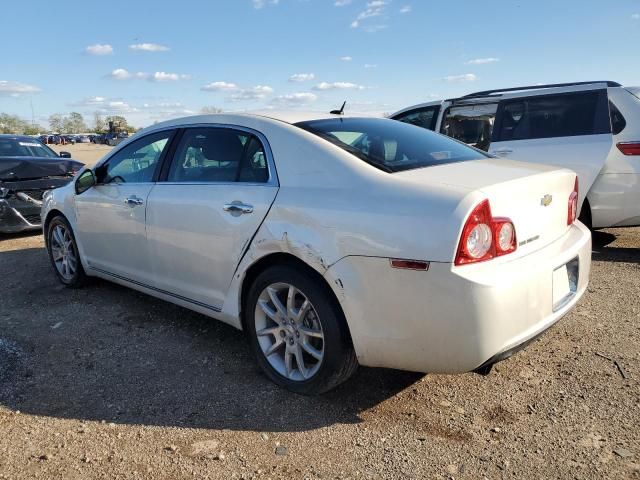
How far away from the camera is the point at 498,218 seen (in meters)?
2.39

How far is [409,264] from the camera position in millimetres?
2355

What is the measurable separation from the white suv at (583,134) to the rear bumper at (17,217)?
597 centimetres

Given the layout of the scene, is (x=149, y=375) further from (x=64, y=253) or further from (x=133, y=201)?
(x=64, y=253)

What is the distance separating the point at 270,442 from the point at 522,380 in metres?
1.48

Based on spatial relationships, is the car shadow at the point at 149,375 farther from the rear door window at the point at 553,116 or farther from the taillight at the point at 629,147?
the rear door window at the point at 553,116

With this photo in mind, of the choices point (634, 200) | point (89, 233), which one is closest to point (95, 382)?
point (89, 233)

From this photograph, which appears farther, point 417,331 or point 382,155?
point 382,155

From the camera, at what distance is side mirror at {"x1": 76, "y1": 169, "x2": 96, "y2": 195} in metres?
4.40

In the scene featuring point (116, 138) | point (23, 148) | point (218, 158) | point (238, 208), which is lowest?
point (238, 208)

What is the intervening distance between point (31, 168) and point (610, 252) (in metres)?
7.50

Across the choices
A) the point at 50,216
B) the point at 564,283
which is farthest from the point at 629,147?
the point at 50,216

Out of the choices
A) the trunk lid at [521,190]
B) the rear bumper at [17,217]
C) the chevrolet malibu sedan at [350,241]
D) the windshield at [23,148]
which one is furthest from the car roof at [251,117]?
the windshield at [23,148]

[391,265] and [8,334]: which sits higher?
[391,265]

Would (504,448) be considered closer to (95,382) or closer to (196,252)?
(196,252)
